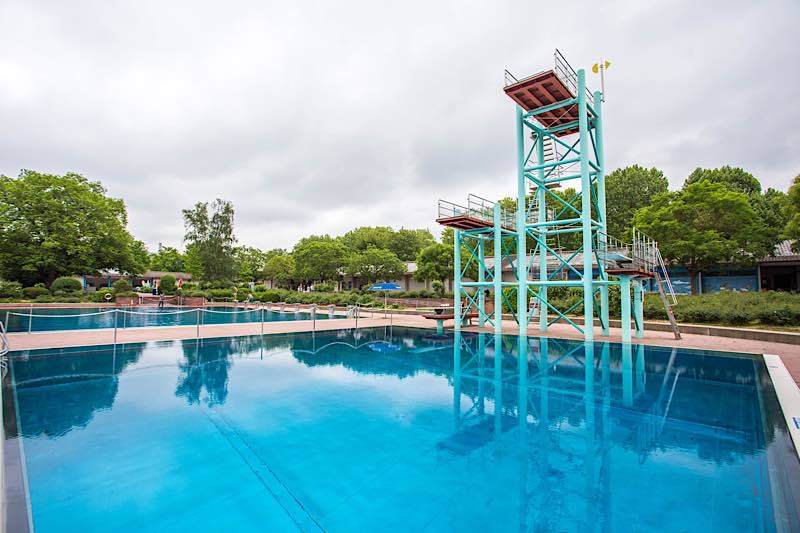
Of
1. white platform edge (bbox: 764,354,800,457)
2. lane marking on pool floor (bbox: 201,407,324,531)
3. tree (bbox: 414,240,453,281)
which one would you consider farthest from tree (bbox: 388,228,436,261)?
lane marking on pool floor (bbox: 201,407,324,531)

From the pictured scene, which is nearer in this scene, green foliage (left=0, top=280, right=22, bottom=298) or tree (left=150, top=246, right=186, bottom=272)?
green foliage (left=0, top=280, right=22, bottom=298)

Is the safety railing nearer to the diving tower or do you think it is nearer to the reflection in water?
the diving tower

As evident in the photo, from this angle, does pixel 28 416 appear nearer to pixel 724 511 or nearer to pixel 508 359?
pixel 724 511

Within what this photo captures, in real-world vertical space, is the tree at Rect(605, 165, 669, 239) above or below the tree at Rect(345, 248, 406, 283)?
above

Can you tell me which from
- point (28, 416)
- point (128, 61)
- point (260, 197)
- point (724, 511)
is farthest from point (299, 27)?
point (260, 197)

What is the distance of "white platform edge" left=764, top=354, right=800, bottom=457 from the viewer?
5500 millimetres

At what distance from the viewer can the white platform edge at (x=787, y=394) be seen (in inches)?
217

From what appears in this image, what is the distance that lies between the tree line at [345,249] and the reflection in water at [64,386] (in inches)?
983

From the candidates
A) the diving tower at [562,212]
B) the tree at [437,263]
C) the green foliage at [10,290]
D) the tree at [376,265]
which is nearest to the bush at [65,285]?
the green foliage at [10,290]

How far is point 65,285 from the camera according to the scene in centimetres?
3531

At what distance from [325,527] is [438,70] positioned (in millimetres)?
14275

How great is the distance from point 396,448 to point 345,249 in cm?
4388

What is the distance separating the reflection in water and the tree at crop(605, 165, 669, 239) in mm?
39579

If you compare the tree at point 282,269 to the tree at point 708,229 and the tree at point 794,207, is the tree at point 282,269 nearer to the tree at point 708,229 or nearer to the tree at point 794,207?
the tree at point 708,229
